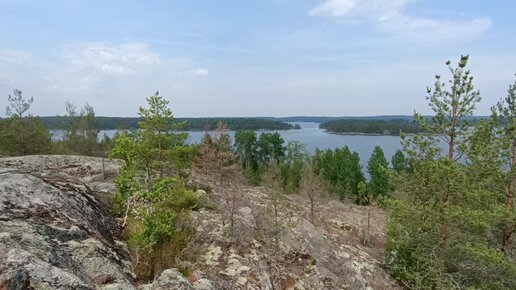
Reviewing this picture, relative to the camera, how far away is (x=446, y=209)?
10305 mm

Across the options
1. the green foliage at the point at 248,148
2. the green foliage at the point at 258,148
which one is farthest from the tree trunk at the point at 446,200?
the green foliage at the point at 248,148

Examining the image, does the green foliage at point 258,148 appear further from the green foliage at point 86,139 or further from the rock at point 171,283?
the rock at point 171,283

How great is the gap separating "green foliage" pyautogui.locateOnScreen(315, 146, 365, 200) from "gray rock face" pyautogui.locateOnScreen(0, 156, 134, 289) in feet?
132

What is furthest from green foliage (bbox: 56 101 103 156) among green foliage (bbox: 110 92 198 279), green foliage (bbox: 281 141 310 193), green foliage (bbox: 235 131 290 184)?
green foliage (bbox: 235 131 290 184)

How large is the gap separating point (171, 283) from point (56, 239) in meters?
2.04

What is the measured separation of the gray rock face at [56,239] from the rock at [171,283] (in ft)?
1.44

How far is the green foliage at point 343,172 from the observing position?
155ft

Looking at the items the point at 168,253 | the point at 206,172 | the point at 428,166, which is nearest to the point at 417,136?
the point at 428,166

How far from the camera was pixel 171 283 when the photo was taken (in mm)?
5469

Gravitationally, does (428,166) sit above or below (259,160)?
above

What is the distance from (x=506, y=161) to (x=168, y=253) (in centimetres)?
1040

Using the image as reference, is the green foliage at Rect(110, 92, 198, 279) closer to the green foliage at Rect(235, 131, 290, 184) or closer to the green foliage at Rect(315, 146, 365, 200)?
the green foliage at Rect(315, 146, 365, 200)

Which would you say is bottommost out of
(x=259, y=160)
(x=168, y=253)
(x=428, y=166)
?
(x=259, y=160)

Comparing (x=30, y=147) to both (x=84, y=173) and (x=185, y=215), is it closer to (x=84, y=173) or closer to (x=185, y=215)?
(x=84, y=173)
